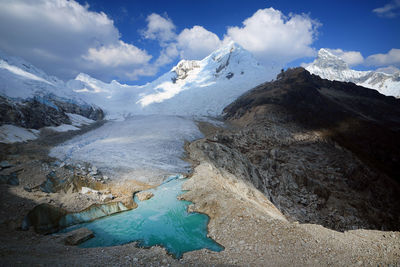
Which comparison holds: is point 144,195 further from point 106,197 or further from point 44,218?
point 44,218

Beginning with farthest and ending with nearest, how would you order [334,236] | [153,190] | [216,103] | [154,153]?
[216,103] < [154,153] < [153,190] < [334,236]

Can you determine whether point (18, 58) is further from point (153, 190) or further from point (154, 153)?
point (153, 190)

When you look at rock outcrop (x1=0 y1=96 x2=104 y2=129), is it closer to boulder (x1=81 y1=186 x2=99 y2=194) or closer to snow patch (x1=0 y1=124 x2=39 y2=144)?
snow patch (x1=0 y1=124 x2=39 y2=144)

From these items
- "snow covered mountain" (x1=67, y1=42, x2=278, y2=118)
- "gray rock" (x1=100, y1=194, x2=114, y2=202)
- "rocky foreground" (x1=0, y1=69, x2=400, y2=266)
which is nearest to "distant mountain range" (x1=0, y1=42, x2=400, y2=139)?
"snow covered mountain" (x1=67, y1=42, x2=278, y2=118)

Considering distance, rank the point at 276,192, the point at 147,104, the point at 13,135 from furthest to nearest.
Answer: the point at 147,104
the point at 13,135
the point at 276,192

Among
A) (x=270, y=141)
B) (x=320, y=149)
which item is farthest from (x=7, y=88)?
(x=320, y=149)

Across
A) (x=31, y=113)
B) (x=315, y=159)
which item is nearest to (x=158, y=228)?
(x=315, y=159)
